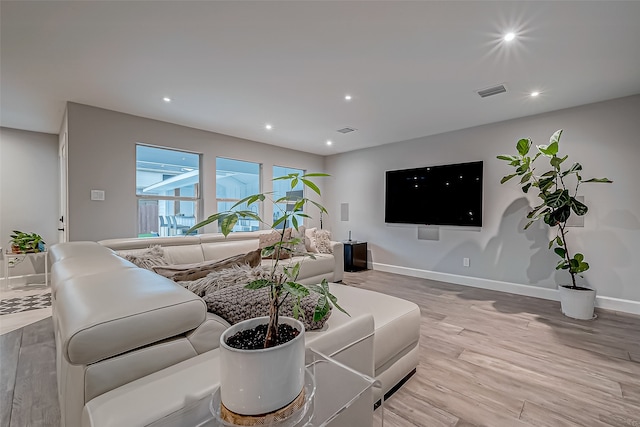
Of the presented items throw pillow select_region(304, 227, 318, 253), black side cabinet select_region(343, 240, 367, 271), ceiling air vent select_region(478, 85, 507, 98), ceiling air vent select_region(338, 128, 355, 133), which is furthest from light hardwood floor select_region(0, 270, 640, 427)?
ceiling air vent select_region(338, 128, 355, 133)

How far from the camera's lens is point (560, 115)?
3.52 meters

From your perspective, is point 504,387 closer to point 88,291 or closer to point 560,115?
point 88,291

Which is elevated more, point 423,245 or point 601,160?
point 601,160

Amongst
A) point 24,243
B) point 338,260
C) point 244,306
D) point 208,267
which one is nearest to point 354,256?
point 338,260

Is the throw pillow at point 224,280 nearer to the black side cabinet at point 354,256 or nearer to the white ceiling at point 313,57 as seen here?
the white ceiling at point 313,57

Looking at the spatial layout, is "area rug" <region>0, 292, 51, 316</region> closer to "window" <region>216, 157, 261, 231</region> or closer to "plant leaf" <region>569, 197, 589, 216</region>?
"window" <region>216, 157, 261, 231</region>

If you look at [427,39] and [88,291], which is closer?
[88,291]

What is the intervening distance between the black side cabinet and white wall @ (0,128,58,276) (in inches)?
195

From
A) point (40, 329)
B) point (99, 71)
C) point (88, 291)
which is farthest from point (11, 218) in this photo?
point (88, 291)

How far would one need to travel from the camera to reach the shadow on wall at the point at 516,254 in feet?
11.9

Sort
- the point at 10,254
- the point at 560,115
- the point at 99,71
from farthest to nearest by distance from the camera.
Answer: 1. the point at 10,254
2. the point at 560,115
3. the point at 99,71

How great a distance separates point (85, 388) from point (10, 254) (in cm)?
471

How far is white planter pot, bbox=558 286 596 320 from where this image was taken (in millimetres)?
2896

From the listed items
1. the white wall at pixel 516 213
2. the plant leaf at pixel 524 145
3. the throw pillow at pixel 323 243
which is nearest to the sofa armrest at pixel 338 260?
the throw pillow at pixel 323 243
